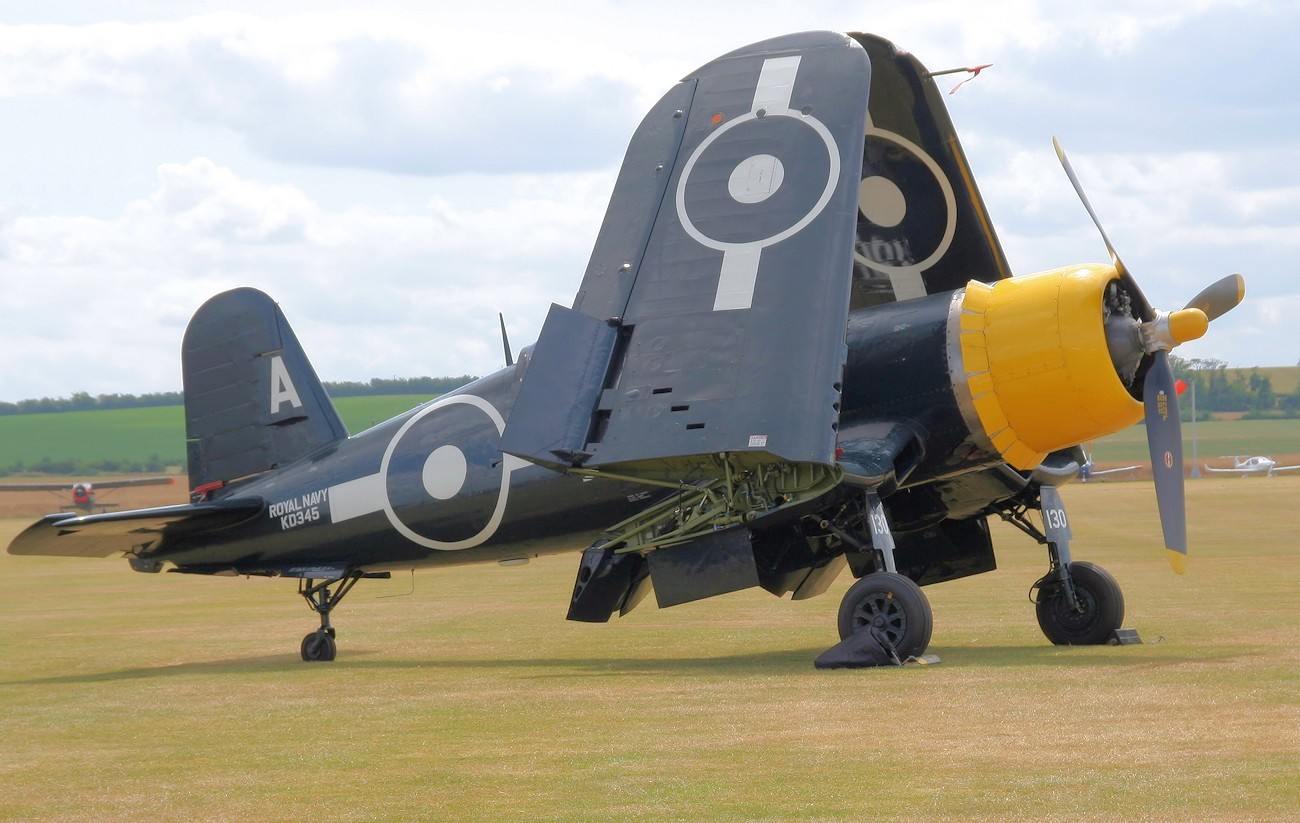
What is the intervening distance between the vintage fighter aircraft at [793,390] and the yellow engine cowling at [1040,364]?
2 cm

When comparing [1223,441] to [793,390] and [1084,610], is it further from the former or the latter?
[793,390]

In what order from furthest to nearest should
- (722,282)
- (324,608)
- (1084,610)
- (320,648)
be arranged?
1. (324,608)
2. (320,648)
3. (1084,610)
4. (722,282)

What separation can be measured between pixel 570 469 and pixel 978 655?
355cm

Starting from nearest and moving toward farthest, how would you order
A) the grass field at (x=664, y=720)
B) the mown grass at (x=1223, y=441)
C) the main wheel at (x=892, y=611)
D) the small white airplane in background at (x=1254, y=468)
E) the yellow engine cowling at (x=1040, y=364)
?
the grass field at (x=664, y=720), the main wheel at (x=892, y=611), the yellow engine cowling at (x=1040, y=364), the small white airplane in background at (x=1254, y=468), the mown grass at (x=1223, y=441)

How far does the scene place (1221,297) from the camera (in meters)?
11.7

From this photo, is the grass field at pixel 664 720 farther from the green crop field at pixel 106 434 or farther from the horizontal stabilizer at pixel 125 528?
the green crop field at pixel 106 434

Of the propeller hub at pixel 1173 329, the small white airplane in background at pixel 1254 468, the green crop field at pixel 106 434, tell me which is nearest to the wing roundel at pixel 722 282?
the propeller hub at pixel 1173 329

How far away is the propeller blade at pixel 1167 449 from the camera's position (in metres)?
12.0

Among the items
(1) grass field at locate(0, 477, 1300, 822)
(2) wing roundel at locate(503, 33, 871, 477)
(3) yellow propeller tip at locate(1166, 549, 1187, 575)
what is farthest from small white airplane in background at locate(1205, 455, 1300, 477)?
(2) wing roundel at locate(503, 33, 871, 477)

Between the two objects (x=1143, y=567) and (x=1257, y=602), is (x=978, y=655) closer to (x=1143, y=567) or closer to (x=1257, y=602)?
(x=1257, y=602)

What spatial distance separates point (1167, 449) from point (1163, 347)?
96 cm

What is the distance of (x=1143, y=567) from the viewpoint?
23781 millimetres

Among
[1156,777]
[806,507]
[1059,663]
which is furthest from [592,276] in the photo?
[1156,777]

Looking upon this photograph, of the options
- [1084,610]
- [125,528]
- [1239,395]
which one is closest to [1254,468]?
[1239,395]
